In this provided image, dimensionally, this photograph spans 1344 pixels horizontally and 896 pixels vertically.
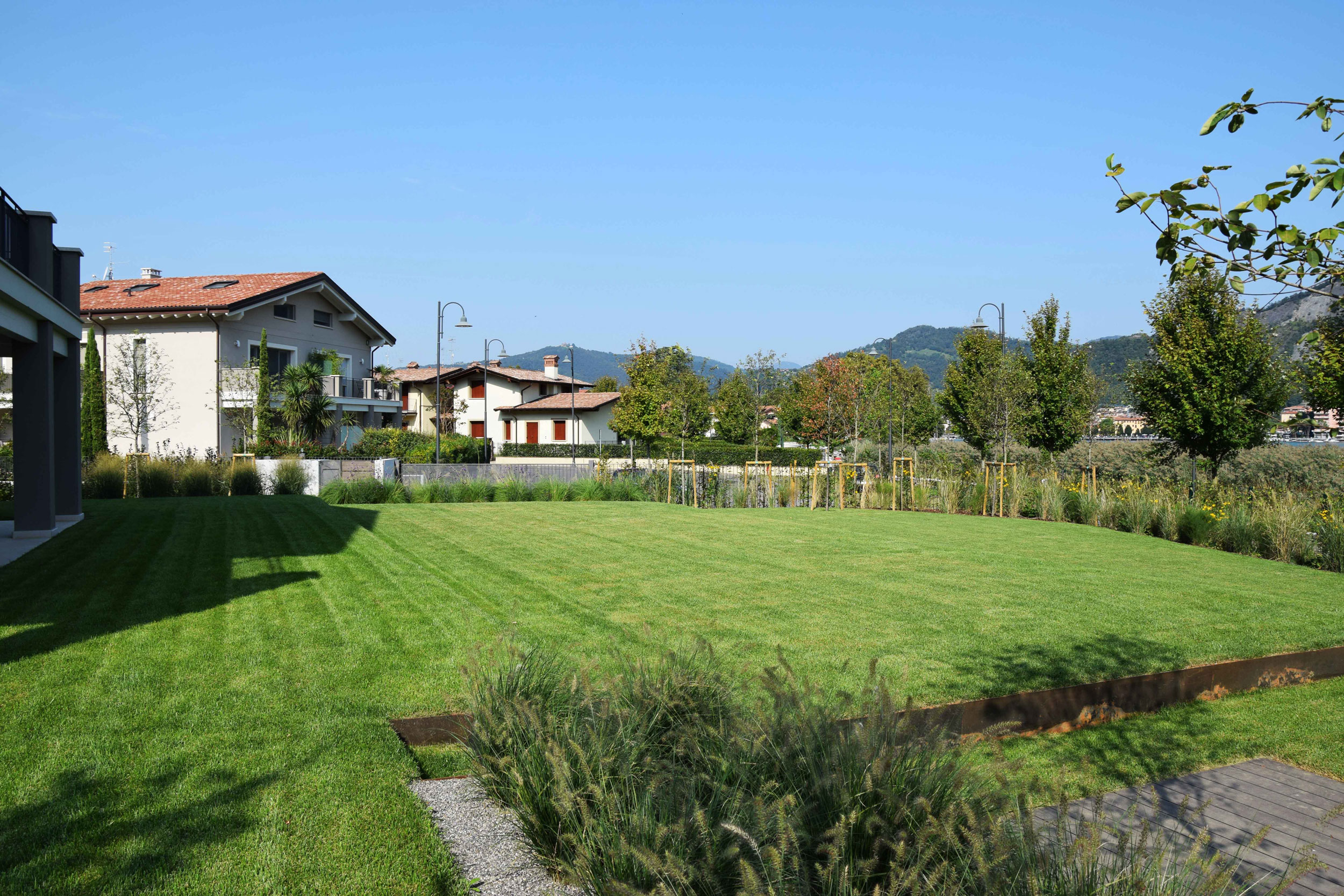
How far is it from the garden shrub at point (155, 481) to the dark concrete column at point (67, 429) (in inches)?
243

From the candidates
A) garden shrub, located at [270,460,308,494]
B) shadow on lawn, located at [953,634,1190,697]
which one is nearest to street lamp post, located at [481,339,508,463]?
garden shrub, located at [270,460,308,494]

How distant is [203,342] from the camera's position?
30.4 m

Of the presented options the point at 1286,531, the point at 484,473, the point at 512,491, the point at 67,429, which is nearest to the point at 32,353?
the point at 67,429

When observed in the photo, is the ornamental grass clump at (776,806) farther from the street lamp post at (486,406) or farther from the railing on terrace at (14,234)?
the street lamp post at (486,406)

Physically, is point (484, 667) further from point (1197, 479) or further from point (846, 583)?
point (1197, 479)

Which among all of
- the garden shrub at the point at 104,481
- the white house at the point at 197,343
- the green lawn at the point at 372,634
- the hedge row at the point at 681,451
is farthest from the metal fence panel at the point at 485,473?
the hedge row at the point at 681,451

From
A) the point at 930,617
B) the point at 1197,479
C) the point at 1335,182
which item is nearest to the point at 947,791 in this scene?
the point at 1335,182

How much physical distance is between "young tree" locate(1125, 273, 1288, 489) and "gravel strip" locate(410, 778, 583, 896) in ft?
55.7

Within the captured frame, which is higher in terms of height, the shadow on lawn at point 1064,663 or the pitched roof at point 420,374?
the pitched roof at point 420,374

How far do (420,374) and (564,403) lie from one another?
12.3 metres

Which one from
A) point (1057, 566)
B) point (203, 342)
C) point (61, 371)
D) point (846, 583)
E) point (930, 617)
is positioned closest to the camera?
point (930, 617)

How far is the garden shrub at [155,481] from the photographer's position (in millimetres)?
18812

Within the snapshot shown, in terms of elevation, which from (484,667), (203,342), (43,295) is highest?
(203,342)

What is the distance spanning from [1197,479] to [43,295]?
2182 cm
